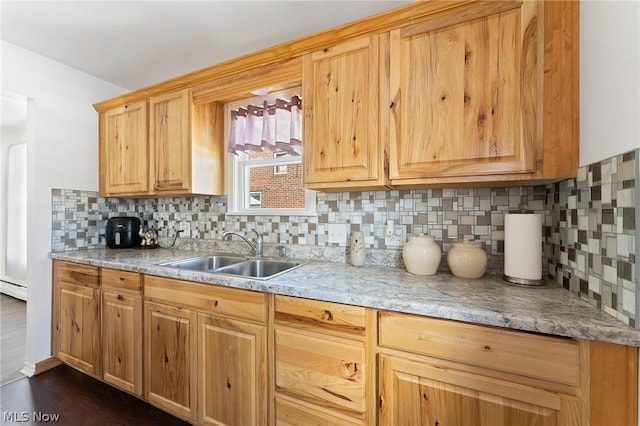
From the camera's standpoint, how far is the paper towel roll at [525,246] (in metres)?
1.15

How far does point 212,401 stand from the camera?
1394 mm

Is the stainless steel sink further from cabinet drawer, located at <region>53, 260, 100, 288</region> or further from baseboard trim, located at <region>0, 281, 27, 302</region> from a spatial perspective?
baseboard trim, located at <region>0, 281, 27, 302</region>

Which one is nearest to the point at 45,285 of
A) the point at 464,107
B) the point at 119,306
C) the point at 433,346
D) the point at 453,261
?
the point at 119,306

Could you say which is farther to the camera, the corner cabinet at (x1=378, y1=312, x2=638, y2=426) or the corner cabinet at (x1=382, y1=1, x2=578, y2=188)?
the corner cabinet at (x1=382, y1=1, x2=578, y2=188)

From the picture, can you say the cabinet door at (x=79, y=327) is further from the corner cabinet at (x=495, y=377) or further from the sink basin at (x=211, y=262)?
the corner cabinet at (x=495, y=377)

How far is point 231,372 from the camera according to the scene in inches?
52.7

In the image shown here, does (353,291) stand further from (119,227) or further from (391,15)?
(119,227)

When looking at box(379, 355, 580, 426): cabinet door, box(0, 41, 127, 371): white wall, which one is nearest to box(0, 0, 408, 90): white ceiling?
box(0, 41, 127, 371): white wall

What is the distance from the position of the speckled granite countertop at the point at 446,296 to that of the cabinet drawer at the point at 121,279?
0.08 metres

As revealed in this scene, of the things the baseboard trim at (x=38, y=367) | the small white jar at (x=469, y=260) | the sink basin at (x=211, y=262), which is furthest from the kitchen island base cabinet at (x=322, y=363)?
the baseboard trim at (x=38, y=367)

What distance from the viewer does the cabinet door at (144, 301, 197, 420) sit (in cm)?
146

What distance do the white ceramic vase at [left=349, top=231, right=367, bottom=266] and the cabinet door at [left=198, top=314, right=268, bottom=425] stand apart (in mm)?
A: 641

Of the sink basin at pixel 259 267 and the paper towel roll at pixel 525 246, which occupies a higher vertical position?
the paper towel roll at pixel 525 246

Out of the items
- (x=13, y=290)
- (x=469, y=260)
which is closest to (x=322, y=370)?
(x=469, y=260)
